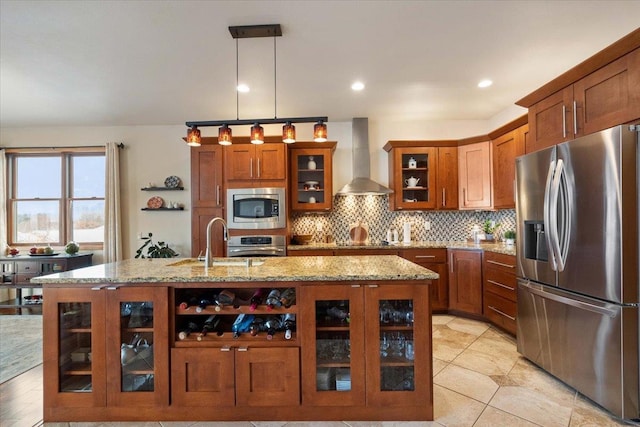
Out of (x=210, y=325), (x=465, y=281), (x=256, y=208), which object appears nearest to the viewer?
(x=210, y=325)

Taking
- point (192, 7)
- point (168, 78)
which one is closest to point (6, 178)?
point (168, 78)

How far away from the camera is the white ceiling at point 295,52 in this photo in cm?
206

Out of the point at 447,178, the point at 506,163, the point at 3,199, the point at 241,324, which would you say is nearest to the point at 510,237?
the point at 506,163

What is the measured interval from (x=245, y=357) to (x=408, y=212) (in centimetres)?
334

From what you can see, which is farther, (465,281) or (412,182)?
(412,182)

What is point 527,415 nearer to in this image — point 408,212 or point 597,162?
point 597,162

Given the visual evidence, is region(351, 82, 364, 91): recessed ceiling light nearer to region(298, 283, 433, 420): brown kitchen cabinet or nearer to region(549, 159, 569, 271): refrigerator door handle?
region(549, 159, 569, 271): refrigerator door handle

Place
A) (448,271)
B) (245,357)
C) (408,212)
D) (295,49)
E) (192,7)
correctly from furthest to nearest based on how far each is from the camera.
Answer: (408,212) → (448,271) → (295,49) → (192,7) → (245,357)

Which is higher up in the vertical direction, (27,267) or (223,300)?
(223,300)

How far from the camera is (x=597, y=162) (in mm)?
1861

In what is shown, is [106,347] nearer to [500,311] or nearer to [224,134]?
[224,134]

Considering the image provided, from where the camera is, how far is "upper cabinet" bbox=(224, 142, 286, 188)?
3.90m

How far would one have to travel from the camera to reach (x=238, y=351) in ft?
5.84

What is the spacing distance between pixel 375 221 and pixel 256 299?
287cm
